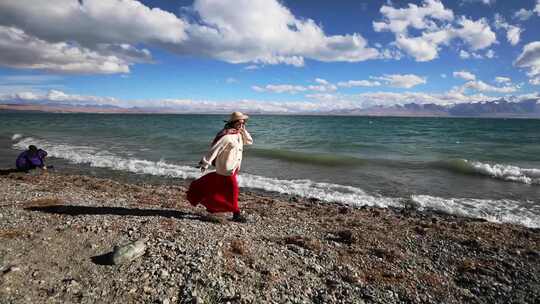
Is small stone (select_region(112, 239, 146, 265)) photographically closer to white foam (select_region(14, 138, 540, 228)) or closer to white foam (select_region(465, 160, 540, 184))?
white foam (select_region(14, 138, 540, 228))

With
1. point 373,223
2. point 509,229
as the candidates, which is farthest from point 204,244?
point 509,229

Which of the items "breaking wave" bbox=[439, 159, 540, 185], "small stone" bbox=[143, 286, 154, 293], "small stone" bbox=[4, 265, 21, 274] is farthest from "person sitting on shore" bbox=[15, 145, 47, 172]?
"breaking wave" bbox=[439, 159, 540, 185]

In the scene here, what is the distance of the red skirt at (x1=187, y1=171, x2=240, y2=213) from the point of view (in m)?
6.79

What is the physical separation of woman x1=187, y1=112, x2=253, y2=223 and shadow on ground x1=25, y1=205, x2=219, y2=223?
587 millimetres

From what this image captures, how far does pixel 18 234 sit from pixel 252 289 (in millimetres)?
4175

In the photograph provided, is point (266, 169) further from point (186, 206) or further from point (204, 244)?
point (204, 244)

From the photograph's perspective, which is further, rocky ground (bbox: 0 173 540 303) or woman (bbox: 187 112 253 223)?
woman (bbox: 187 112 253 223)

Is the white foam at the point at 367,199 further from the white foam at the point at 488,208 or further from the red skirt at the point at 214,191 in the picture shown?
the red skirt at the point at 214,191

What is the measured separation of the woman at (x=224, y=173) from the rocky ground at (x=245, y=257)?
1.66ft

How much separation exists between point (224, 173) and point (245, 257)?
1870 millimetres

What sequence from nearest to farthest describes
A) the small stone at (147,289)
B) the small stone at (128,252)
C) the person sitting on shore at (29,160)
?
the small stone at (147,289), the small stone at (128,252), the person sitting on shore at (29,160)

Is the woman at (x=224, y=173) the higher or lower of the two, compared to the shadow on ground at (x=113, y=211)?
higher

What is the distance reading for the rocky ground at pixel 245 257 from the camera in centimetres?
434

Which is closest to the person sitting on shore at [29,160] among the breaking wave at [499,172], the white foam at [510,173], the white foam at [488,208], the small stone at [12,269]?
the small stone at [12,269]
